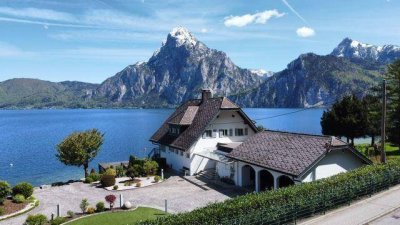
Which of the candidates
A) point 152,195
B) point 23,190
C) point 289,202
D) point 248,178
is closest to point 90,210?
point 152,195

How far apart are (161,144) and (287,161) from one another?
23.9 meters

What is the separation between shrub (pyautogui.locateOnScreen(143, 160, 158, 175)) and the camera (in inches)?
1732

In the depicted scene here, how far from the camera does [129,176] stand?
44.1 metres

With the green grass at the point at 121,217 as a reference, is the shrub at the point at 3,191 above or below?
above

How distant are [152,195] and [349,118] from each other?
136 feet

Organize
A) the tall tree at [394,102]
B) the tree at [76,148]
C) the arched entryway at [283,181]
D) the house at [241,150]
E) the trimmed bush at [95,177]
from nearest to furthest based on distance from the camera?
the house at [241,150], the arched entryway at [283,181], the trimmed bush at [95,177], the tree at [76,148], the tall tree at [394,102]

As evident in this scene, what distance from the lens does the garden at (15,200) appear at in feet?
98.2

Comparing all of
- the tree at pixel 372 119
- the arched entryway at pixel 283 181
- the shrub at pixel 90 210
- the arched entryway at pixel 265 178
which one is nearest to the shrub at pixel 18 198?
the shrub at pixel 90 210

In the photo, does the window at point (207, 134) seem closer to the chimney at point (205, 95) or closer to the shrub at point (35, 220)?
the chimney at point (205, 95)

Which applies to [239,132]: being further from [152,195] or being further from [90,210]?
[90,210]

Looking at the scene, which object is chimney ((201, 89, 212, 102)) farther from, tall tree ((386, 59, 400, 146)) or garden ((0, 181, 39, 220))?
tall tree ((386, 59, 400, 146))

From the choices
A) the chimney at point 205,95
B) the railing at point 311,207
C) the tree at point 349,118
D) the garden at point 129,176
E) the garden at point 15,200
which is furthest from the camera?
the tree at point 349,118

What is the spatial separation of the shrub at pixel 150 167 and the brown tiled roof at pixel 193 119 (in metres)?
3.45

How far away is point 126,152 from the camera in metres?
84.7
